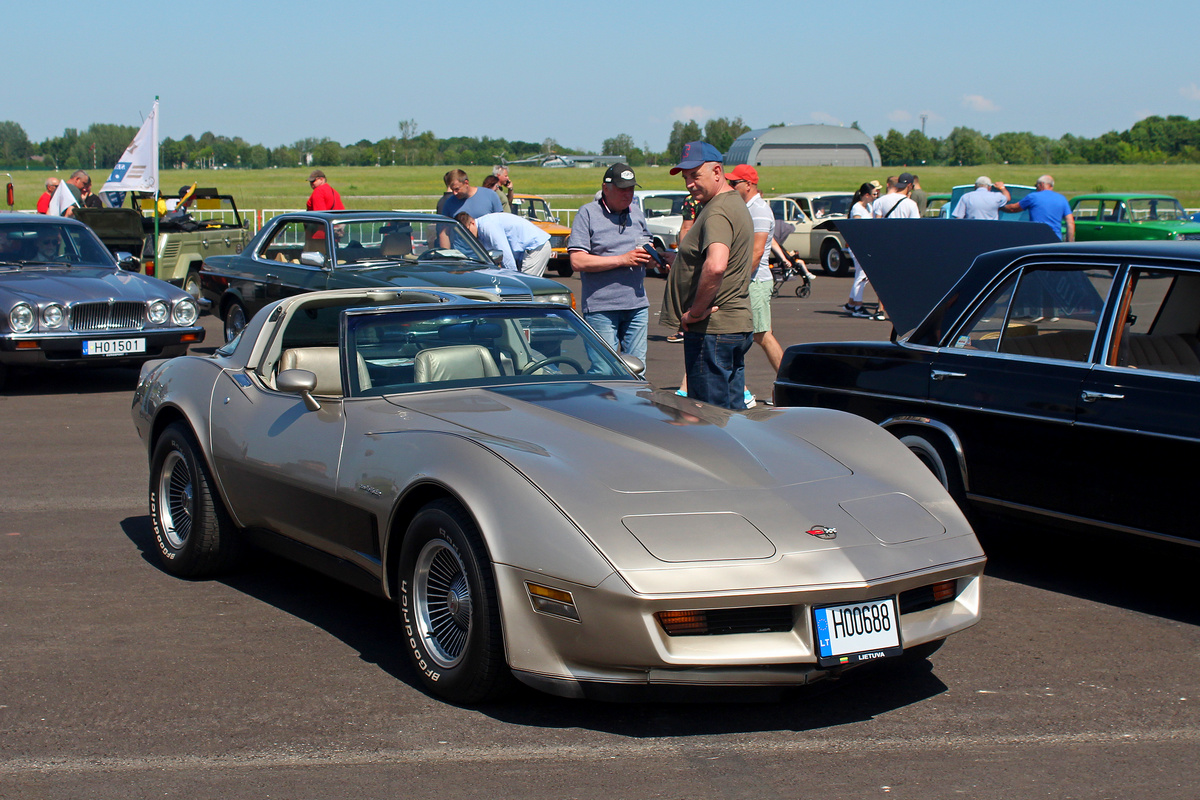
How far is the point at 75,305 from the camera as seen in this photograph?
1038cm

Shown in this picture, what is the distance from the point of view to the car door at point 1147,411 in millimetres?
4488

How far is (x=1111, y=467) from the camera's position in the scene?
4707 millimetres

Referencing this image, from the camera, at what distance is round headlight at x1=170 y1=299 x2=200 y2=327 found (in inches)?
432

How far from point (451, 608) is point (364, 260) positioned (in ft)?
25.0

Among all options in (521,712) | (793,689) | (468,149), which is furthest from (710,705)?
(468,149)

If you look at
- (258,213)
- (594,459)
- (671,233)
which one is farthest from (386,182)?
(594,459)

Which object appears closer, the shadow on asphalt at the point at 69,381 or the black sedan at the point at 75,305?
the black sedan at the point at 75,305

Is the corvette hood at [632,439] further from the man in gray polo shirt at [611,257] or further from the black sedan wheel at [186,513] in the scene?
the man in gray polo shirt at [611,257]

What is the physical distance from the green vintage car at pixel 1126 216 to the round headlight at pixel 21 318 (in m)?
18.2

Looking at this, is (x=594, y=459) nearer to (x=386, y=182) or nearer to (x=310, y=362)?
(x=310, y=362)

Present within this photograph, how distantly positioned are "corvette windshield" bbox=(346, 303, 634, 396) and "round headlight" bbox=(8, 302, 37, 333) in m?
6.69

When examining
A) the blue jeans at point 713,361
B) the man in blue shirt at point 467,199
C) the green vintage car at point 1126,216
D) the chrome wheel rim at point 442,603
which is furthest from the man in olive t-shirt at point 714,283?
the green vintage car at point 1126,216

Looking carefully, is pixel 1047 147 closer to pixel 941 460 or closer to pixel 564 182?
pixel 564 182

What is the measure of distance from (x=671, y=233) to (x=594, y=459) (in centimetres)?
2188
